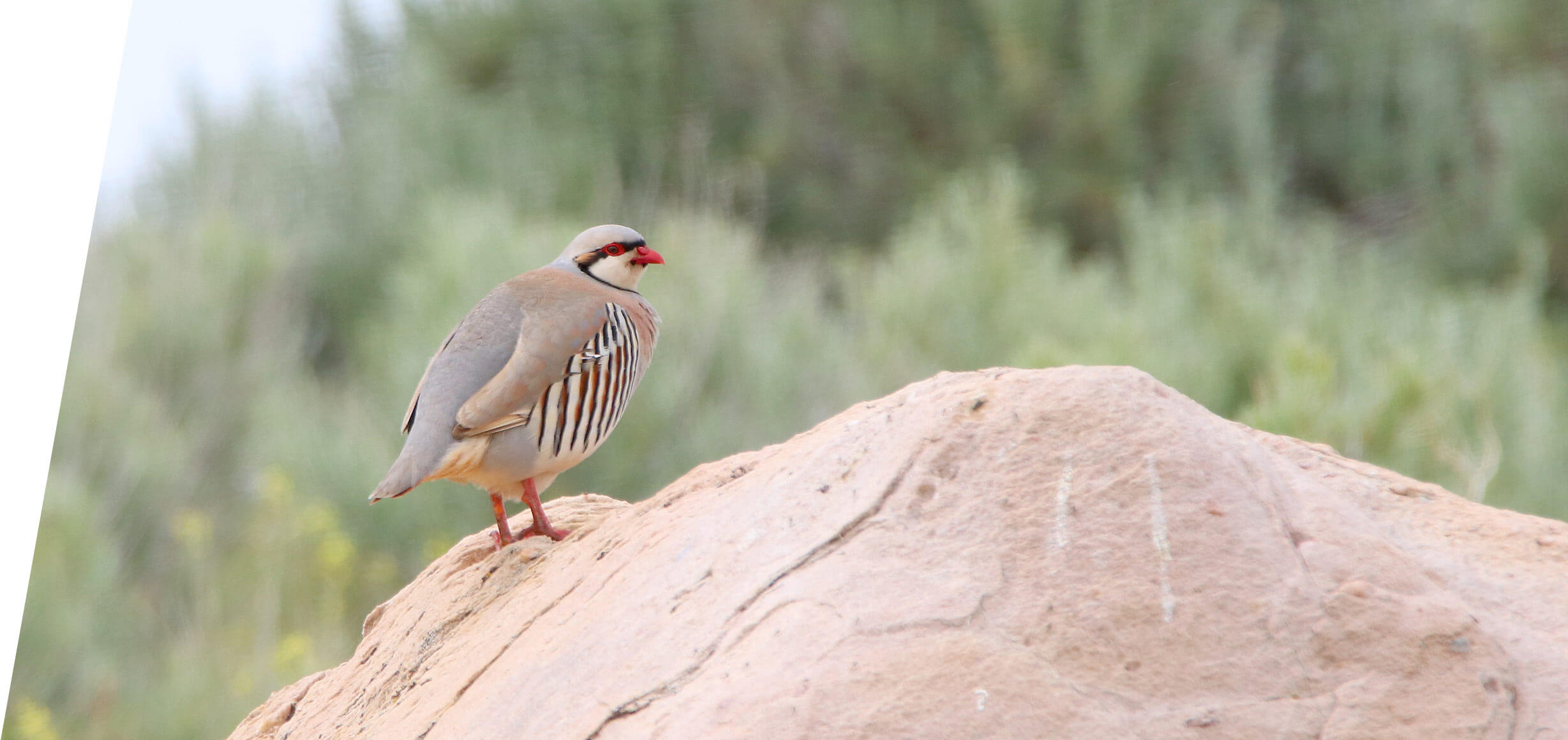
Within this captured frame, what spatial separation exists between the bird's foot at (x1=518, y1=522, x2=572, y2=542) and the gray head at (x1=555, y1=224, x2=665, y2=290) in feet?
2.27

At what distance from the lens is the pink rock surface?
1743 mm

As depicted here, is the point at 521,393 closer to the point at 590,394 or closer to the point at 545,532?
the point at 590,394

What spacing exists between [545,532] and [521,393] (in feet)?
0.94

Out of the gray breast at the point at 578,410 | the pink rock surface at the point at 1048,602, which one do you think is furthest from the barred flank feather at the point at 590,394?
the pink rock surface at the point at 1048,602

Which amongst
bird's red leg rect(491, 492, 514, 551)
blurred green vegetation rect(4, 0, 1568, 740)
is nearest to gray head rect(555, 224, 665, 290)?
bird's red leg rect(491, 492, 514, 551)

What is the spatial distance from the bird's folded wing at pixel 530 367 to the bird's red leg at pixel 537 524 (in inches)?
6.3

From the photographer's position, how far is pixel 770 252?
11.6 metres

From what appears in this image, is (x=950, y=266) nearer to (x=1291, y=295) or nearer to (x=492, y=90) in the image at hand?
(x=1291, y=295)

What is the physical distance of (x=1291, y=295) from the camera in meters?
8.13

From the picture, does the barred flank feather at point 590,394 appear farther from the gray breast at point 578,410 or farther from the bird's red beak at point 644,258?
the bird's red beak at point 644,258

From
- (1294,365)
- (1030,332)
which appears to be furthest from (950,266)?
(1294,365)

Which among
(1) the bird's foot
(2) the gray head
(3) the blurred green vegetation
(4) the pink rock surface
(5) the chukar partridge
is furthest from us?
(3) the blurred green vegetation

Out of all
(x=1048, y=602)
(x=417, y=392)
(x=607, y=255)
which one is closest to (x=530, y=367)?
(x=417, y=392)

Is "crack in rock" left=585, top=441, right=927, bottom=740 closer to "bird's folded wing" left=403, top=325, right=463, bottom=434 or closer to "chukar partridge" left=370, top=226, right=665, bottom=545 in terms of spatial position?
"chukar partridge" left=370, top=226, right=665, bottom=545
